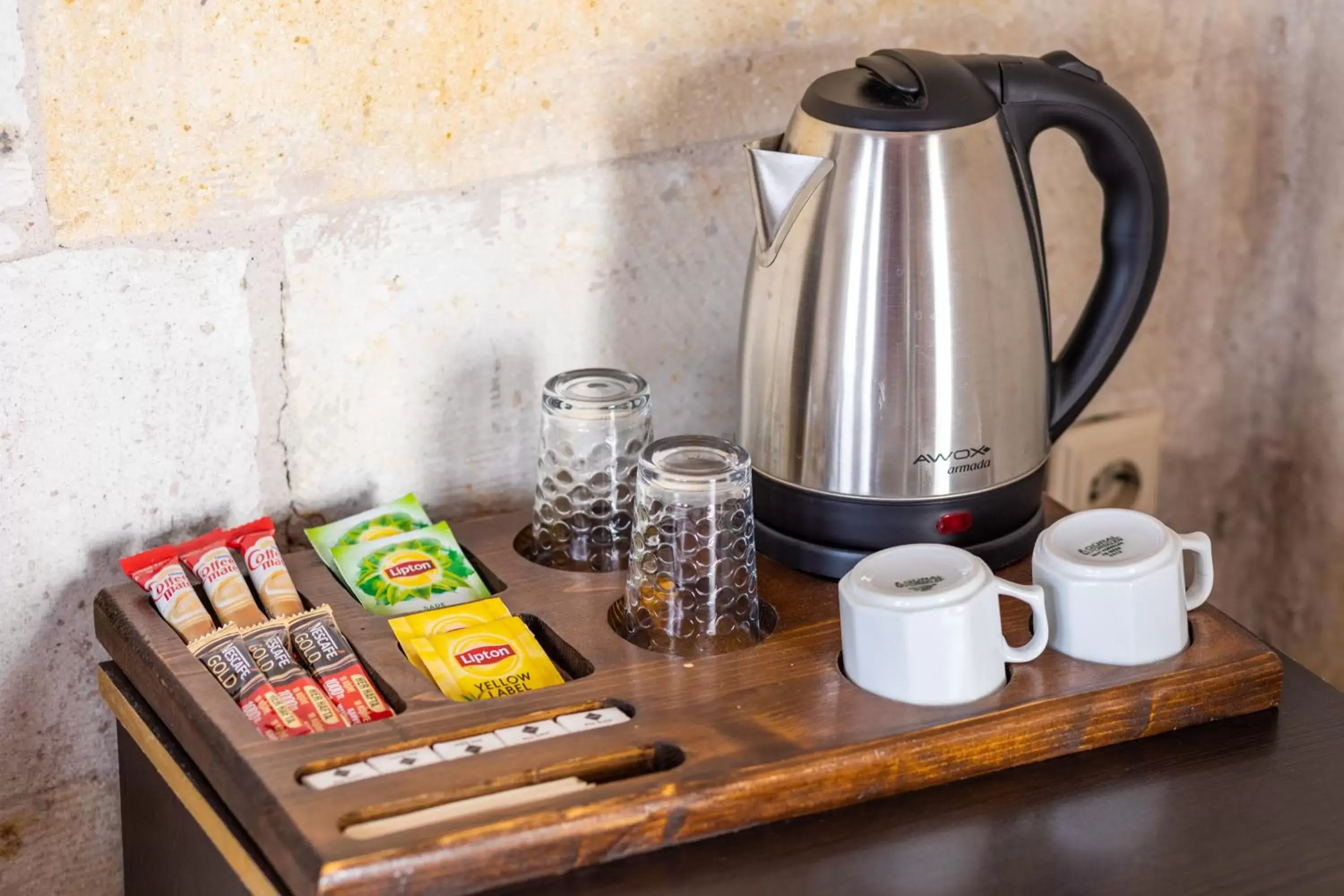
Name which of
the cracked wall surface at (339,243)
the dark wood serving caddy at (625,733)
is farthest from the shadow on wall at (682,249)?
the dark wood serving caddy at (625,733)

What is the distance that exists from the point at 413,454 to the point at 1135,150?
0.46 meters

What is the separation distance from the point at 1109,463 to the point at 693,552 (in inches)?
21.5

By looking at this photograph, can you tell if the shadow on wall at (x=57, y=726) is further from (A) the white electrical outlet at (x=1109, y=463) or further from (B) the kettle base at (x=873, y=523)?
(A) the white electrical outlet at (x=1109, y=463)

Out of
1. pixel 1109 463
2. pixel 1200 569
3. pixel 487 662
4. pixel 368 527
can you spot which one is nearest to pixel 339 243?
pixel 368 527

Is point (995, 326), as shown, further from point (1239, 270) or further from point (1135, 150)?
point (1239, 270)

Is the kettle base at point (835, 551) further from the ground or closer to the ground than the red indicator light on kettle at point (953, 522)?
closer to the ground

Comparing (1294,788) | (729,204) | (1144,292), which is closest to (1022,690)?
(1294,788)

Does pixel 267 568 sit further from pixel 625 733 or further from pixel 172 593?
pixel 625 733

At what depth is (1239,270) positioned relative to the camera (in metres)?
1.20

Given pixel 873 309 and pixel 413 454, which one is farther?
pixel 413 454

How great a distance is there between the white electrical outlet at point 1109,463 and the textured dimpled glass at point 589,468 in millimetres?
427

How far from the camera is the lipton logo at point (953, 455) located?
82cm

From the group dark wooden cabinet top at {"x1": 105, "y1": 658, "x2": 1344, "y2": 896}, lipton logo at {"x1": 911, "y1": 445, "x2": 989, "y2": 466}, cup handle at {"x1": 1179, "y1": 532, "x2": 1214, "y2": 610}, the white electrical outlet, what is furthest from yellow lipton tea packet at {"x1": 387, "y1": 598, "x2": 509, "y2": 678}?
the white electrical outlet

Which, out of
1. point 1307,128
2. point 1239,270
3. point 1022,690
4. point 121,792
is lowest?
point 121,792
